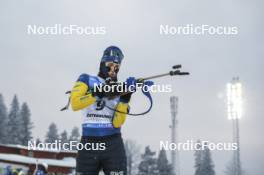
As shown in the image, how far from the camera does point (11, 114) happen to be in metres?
62.8

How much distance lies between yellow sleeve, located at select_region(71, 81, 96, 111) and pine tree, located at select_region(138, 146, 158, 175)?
3677cm

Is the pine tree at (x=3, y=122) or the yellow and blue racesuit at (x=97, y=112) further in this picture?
the pine tree at (x=3, y=122)

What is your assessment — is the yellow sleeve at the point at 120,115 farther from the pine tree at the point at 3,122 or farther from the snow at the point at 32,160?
the pine tree at the point at 3,122

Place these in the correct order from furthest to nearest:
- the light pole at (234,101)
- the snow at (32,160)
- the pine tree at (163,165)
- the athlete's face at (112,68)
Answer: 1. the snow at (32,160)
2. the pine tree at (163,165)
3. the light pole at (234,101)
4. the athlete's face at (112,68)

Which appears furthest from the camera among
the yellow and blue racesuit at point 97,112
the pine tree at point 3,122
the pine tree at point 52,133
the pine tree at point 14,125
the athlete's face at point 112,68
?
the pine tree at point 52,133

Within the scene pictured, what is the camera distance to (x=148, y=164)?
1682 inches

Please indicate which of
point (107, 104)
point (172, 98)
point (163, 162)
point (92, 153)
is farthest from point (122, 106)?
point (172, 98)

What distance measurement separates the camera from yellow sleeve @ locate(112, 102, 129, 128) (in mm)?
6160

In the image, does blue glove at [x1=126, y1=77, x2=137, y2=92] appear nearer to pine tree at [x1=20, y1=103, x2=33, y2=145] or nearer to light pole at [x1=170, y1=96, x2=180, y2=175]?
light pole at [x1=170, y1=96, x2=180, y2=175]

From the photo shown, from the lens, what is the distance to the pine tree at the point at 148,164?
4234 cm

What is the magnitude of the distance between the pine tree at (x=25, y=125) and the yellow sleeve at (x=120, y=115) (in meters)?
Result: 55.2

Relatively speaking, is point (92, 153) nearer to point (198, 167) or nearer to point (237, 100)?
point (237, 100)

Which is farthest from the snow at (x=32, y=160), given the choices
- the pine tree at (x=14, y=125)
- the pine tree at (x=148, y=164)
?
the pine tree at (x=14, y=125)

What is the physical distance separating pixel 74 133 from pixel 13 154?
16852mm
